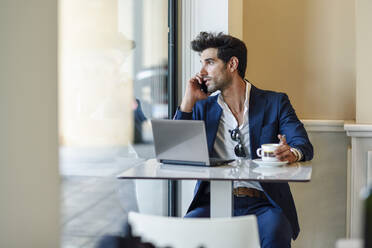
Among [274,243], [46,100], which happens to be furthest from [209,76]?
[46,100]

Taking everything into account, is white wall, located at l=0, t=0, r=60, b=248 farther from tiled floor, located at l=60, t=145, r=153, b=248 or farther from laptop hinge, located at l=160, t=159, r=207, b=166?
laptop hinge, located at l=160, t=159, r=207, b=166

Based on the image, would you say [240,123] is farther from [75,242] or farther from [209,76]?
[75,242]

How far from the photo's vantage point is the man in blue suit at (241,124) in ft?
7.53

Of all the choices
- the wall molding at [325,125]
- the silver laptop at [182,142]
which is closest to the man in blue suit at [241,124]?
the silver laptop at [182,142]

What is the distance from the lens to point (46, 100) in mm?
910

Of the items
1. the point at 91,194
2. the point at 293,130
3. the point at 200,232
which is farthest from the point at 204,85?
the point at 200,232

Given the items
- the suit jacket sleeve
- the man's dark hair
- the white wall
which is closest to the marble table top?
the suit jacket sleeve

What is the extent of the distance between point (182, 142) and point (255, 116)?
1.79 ft

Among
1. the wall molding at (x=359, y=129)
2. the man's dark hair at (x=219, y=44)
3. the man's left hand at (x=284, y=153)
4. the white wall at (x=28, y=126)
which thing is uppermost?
the man's dark hair at (x=219, y=44)

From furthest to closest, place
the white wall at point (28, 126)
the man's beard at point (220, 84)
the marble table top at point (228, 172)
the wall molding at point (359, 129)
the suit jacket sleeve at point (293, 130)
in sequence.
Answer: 1. the wall molding at point (359, 129)
2. the man's beard at point (220, 84)
3. the suit jacket sleeve at point (293, 130)
4. the marble table top at point (228, 172)
5. the white wall at point (28, 126)

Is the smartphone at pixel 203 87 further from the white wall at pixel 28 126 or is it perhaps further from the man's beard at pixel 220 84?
the white wall at pixel 28 126

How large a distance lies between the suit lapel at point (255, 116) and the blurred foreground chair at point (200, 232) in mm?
1214

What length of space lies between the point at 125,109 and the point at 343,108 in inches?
56.6

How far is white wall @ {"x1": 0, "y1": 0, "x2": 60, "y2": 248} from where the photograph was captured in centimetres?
88
